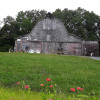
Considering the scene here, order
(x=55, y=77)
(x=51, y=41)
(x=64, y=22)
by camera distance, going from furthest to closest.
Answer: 1. (x=64, y=22)
2. (x=51, y=41)
3. (x=55, y=77)

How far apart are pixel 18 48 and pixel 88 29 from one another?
27.1 metres

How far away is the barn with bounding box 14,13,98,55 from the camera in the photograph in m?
24.9

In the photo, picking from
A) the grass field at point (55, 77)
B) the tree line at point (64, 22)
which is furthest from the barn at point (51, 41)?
Answer: the grass field at point (55, 77)

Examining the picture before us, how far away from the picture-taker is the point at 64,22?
42.8 metres

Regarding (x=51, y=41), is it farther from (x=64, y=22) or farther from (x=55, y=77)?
(x=55, y=77)

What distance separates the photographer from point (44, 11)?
44.1 metres

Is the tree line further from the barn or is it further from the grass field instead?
the grass field

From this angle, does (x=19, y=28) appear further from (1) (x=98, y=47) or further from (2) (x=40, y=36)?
(1) (x=98, y=47)

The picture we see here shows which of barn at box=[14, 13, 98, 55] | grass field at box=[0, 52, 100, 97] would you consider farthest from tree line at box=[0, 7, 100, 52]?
grass field at box=[0, 52, 100, 97]

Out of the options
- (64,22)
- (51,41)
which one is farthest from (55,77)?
(64,22)

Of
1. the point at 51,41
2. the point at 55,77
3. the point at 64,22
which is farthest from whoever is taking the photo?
the point at 64,22

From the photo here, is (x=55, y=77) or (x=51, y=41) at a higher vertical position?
(x=51, y=41)

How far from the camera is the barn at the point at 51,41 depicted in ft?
81.8

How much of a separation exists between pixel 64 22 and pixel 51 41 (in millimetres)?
19035
